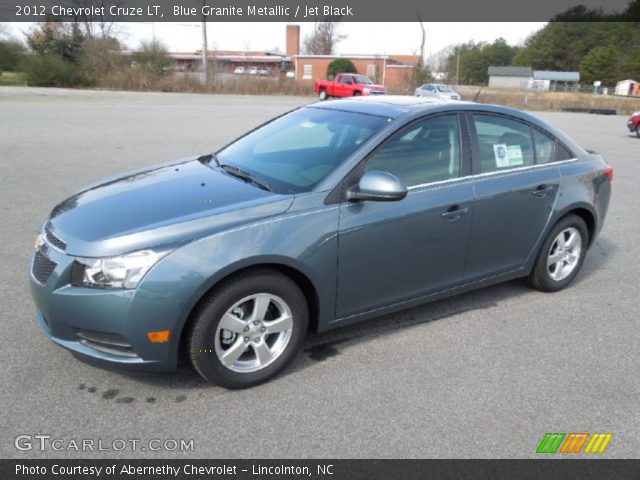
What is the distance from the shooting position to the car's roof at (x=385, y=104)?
3.75 m

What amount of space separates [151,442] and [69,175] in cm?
714

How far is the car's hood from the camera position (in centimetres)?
274

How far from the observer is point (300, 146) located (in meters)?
3.82

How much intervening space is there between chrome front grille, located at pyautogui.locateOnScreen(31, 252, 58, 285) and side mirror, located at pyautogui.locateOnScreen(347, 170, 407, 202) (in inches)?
69.6

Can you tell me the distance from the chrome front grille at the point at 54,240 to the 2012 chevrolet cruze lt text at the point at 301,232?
1 cm

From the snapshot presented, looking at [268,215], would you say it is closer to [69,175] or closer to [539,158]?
[539,158]

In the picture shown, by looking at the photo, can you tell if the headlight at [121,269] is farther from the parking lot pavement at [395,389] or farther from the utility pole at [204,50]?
the utility pole at [204,50]

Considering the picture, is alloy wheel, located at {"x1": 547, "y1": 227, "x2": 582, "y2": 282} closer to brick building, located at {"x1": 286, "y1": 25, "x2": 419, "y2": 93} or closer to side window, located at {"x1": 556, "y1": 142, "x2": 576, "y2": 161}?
side window, located at {"x1": 556, "y1": 142, "x2": 576, "y2": 161}

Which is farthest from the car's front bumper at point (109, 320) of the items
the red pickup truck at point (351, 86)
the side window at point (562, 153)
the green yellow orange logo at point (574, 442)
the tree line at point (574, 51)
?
the tree line at point (574, 51)

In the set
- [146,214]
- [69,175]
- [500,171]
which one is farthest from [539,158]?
[69,175]

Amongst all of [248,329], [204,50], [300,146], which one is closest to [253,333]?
[248,329]

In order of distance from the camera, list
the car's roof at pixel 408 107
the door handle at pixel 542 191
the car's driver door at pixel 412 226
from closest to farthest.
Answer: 1. the car's driver door at pixel 412 226
2. the car's roof at pixel 408 107
3. the door handle at pixel 542 191

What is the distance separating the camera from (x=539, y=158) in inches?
169

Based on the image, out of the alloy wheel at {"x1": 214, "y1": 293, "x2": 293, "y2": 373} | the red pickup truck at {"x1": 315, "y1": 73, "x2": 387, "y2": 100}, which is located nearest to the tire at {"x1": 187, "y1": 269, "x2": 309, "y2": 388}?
the alloy wheel at {"x1": 214, "y1": 293, "x2": 293, "y2": 373}
